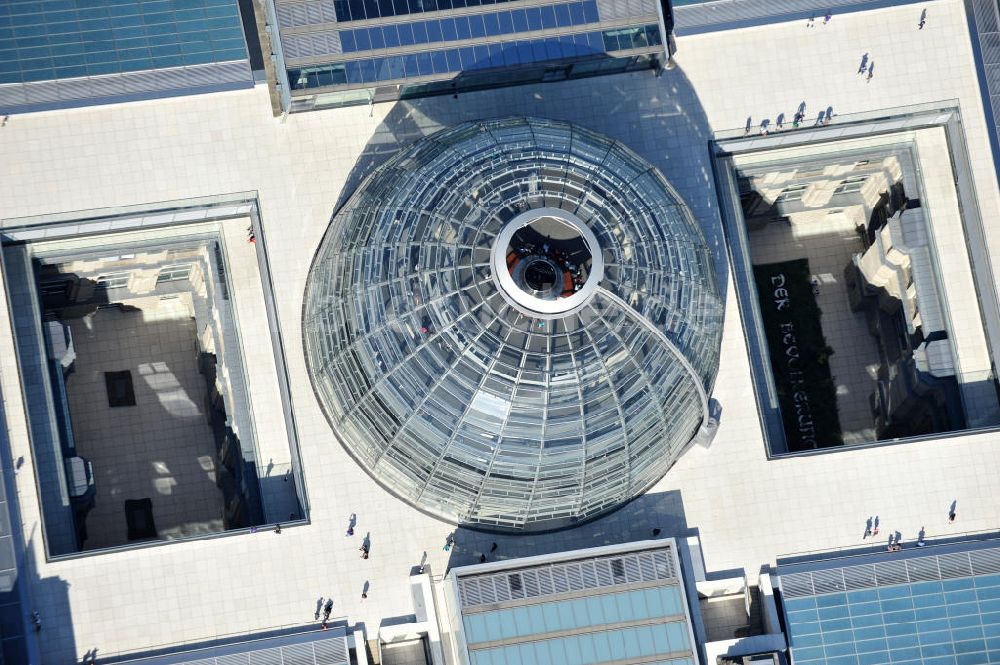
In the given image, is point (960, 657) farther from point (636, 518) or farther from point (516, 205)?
point (516, 205)

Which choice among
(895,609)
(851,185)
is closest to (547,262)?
(895,609)

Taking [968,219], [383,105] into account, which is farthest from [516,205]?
[968,219]

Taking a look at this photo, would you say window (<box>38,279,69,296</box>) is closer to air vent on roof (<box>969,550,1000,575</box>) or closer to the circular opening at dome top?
the circular opening at dome top

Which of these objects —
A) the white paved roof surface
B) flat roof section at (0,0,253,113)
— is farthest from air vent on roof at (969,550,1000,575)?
flat roof section at (0,0,253,113)

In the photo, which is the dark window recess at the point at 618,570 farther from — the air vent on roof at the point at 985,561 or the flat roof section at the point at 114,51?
the flat roof section at the point at 114,51

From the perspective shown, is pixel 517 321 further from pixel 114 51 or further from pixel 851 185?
pixel 851 185

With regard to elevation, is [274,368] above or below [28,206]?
below
